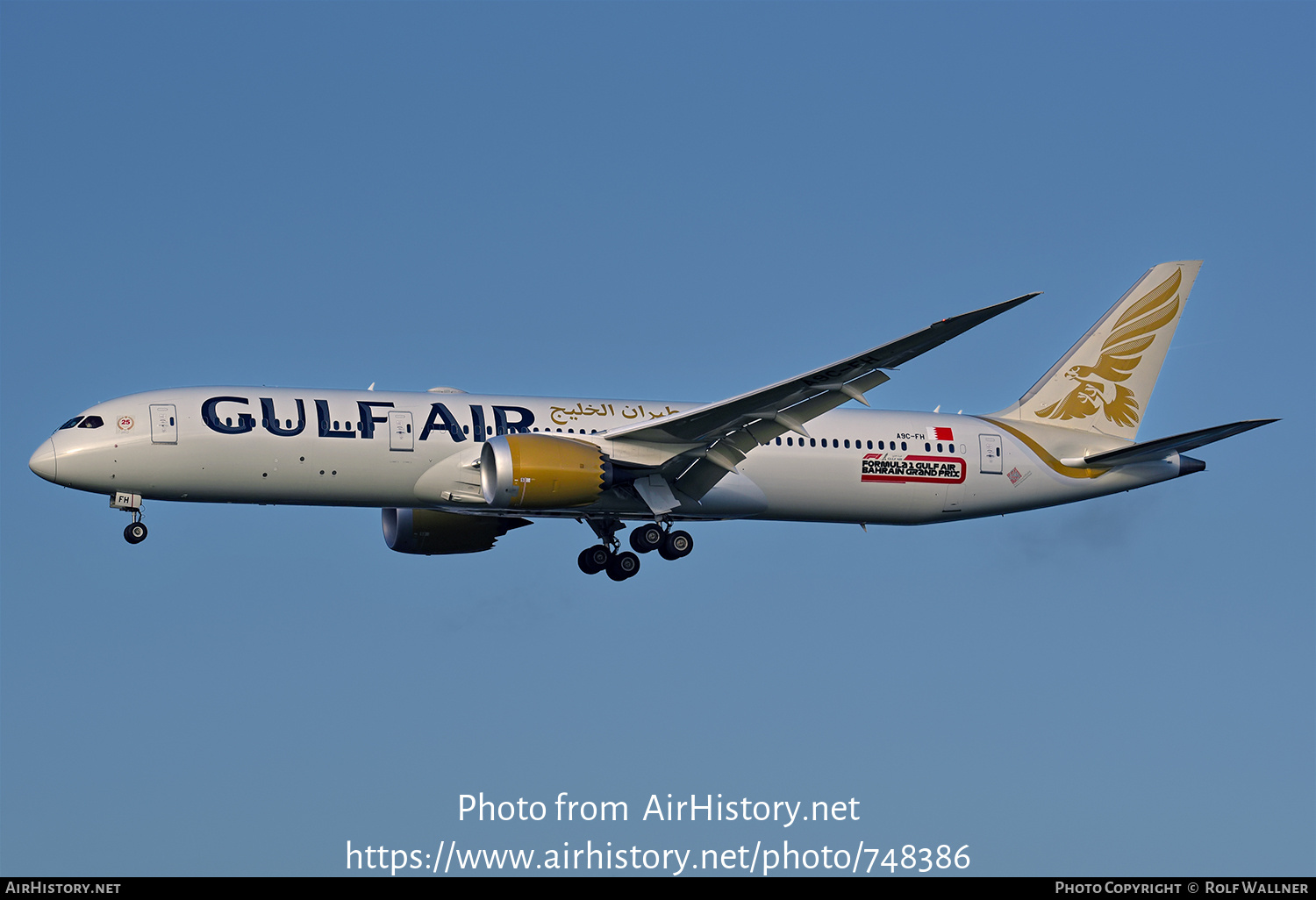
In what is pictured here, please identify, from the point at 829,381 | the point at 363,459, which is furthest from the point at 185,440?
the point at 829,381

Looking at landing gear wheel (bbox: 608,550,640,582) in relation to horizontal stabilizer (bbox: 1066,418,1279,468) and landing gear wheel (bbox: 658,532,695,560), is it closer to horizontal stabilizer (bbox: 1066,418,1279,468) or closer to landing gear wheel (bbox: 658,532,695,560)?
landing gear wheel (bbox: 658,532,695,560)

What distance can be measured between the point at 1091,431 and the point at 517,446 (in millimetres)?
18680

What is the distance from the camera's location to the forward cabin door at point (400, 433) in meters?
40.6

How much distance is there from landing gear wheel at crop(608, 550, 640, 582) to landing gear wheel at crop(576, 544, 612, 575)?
0.83 feet

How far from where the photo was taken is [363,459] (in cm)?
4025

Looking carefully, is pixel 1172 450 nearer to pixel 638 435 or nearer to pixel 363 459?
pixel 638 435

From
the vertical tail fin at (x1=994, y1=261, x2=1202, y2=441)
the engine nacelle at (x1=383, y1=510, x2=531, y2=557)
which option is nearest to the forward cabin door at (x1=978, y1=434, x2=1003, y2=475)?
the vertical tail fin at (x1=994, y1=261, x2=1202, y2=441)

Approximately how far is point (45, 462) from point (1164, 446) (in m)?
28.8

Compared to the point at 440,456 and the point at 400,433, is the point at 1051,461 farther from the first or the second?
the point at 400,433

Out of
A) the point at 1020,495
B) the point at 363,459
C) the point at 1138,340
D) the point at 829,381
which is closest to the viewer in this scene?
the point at 829,381

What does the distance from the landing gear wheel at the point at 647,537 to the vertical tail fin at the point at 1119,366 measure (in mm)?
11742

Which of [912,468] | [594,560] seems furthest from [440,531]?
[912,468]

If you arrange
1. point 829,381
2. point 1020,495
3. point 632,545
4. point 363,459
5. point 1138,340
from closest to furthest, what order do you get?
point 829,381 → point 363,459 → point 632,545 → point 1020,495 → point 1138,340

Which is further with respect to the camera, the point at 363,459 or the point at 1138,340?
the point at 1138,340
